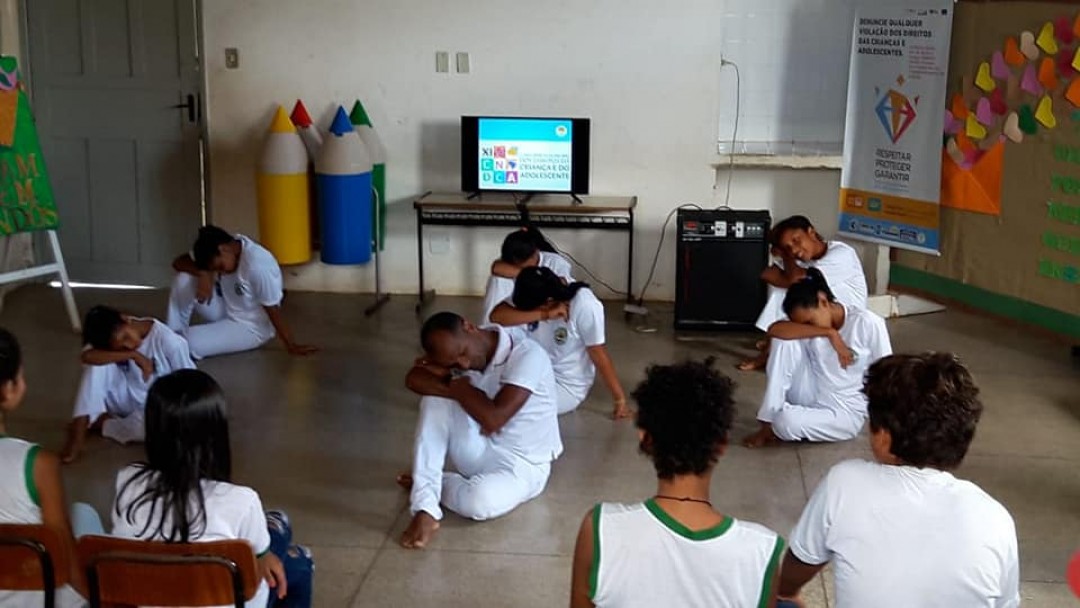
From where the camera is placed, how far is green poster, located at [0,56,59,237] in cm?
676

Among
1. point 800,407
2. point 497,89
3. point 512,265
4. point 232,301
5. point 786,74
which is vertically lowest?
point 800,407

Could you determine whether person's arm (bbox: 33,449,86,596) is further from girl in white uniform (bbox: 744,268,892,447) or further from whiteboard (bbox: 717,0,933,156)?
whiteboard (bbox: 717,0,933,156)

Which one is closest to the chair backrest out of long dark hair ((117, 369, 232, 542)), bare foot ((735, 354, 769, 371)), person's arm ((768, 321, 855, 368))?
long dark hair ((117, 369, 232, 542))

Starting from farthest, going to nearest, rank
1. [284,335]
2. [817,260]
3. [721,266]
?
1. [721,266]
2. [284,335]
3. [817,260]

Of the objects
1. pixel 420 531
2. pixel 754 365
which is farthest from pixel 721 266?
pixel 420 531

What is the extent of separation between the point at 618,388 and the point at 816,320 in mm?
971

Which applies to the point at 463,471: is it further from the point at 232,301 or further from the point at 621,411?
the point at 232,301

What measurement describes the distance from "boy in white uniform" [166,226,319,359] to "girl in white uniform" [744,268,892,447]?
264 centimetres

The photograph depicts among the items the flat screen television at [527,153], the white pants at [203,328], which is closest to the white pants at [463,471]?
the white pants at [203,328]

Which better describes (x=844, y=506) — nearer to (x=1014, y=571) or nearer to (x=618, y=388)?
(x=1014, y=571)

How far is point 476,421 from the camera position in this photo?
437 cm

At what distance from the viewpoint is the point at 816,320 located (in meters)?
5.13

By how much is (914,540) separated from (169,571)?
1.56m

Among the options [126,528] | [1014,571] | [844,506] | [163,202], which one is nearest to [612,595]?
[844,506]
